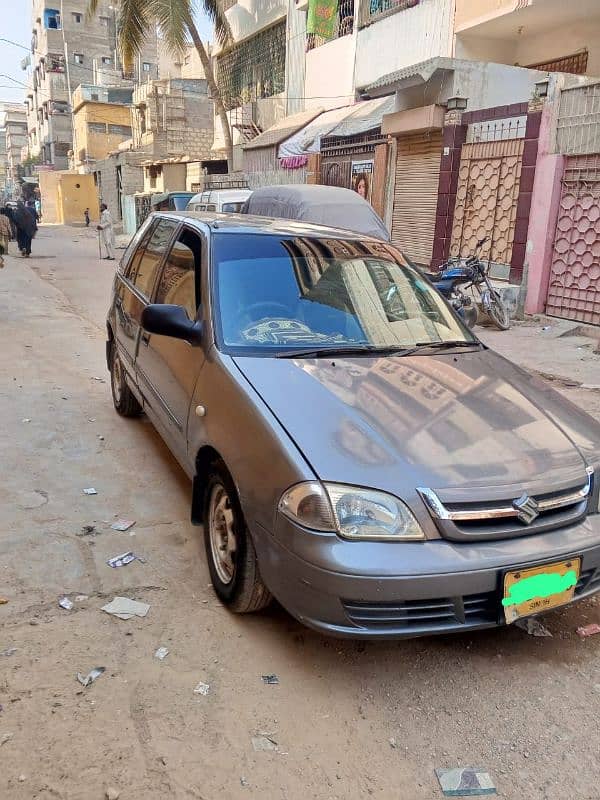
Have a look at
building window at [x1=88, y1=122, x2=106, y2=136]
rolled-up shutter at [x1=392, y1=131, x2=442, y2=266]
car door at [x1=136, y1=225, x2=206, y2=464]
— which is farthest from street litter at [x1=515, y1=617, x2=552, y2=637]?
building window at [x1=88, y1=122, x2=106, y2=136]

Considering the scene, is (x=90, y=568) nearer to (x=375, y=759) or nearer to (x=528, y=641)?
(x=375, y=759)

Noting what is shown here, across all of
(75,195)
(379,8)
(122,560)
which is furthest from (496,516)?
(75,195)

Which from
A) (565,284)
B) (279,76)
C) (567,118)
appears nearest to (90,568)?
(565,284)

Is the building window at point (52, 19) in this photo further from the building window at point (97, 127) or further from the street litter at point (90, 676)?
the street litter at point (90, 676)

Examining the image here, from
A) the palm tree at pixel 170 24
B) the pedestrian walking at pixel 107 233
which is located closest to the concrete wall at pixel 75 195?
the palm tree at pixel 170 24

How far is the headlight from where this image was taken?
2209mm

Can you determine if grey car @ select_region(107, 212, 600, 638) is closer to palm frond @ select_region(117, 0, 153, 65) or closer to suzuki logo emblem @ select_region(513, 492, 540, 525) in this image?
suzuki logo emblem @ select_region(513, 492, 540, 525)

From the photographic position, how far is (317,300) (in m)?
3.43

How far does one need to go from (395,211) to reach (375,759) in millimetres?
14088

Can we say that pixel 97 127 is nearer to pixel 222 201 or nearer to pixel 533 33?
pixel 533 33

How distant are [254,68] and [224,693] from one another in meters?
27.9

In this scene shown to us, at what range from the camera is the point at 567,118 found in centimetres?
976

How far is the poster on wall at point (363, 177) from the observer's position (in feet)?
52.0

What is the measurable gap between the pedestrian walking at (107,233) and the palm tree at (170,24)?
697 centimetres
